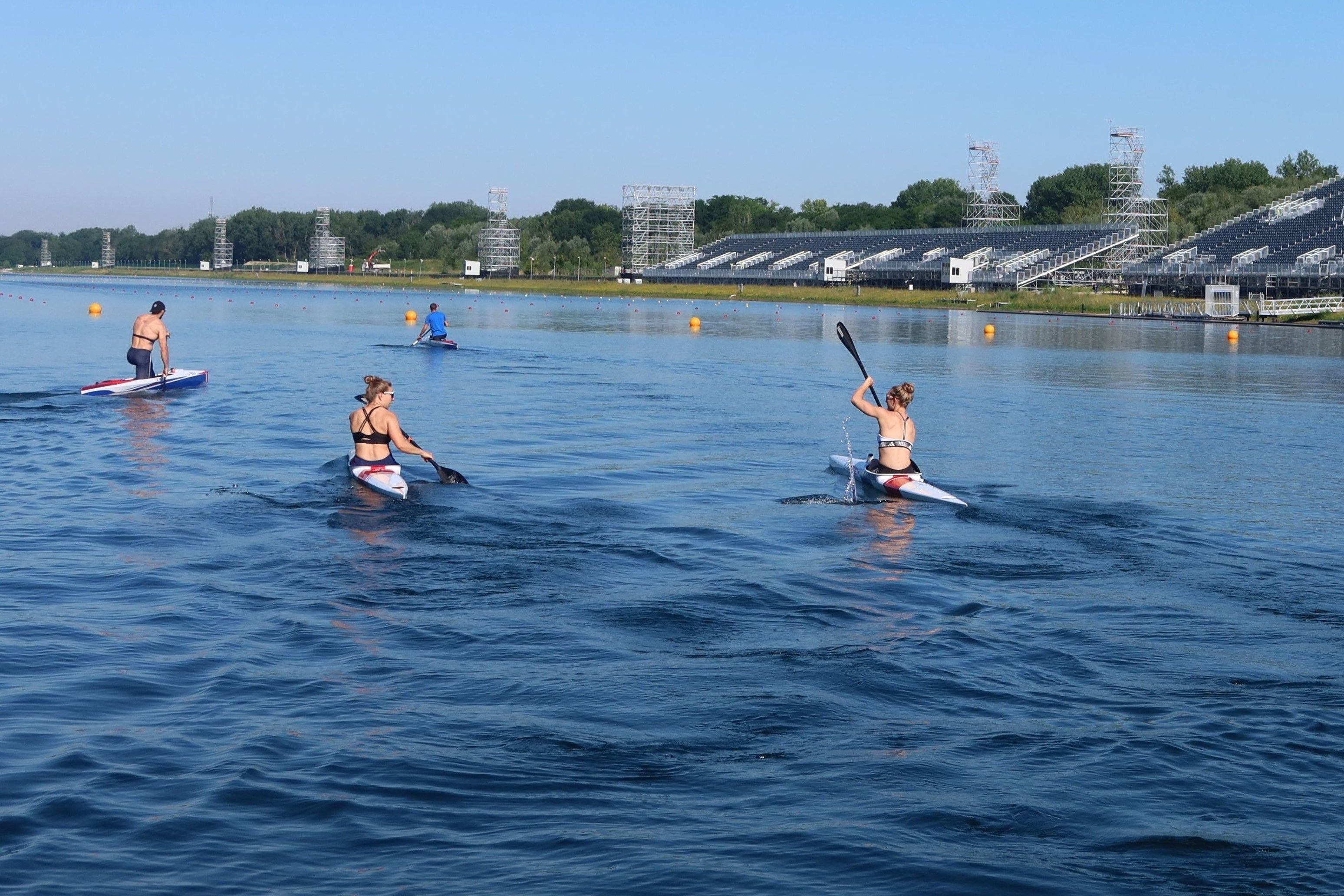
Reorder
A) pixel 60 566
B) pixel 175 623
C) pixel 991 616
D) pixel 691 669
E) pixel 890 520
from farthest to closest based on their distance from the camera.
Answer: pixel 890 520 < pixel 60 566 < pixel 991 616 < pixel 175 623 < pixel 691 669

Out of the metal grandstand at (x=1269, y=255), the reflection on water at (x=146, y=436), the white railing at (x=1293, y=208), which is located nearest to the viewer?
the reflection on water at (x=146, y=436)

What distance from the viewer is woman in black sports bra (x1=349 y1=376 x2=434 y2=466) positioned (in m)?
16.4

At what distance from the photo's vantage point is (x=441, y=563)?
1320 cm

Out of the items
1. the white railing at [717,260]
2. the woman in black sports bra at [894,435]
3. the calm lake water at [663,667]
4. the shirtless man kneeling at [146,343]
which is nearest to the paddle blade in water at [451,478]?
the calm lake water at [663,667]

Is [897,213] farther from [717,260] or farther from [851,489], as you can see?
[851,489]

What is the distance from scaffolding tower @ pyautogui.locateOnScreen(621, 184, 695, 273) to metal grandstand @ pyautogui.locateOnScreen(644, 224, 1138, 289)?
16.5 ft

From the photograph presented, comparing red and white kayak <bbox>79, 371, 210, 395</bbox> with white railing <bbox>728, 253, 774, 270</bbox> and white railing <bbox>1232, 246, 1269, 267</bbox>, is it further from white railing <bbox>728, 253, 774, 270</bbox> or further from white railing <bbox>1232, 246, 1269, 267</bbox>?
white railing <bbox>728, 253, 774, 270</bbox>

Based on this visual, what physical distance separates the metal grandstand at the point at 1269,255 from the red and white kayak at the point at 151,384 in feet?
232

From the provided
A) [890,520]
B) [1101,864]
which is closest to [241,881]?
[1101,864]

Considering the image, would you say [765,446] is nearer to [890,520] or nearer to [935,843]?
[890,520]

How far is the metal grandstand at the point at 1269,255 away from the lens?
8219 centimetres

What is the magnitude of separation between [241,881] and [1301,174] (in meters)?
154

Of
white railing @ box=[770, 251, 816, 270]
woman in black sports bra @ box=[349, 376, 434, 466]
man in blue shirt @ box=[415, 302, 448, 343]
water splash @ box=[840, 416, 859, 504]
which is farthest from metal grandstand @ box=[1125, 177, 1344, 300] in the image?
woman in black sports bra @ box=[349, 376, 434, 466]

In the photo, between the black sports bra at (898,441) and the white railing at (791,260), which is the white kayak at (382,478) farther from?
the white railing at (791,260)
